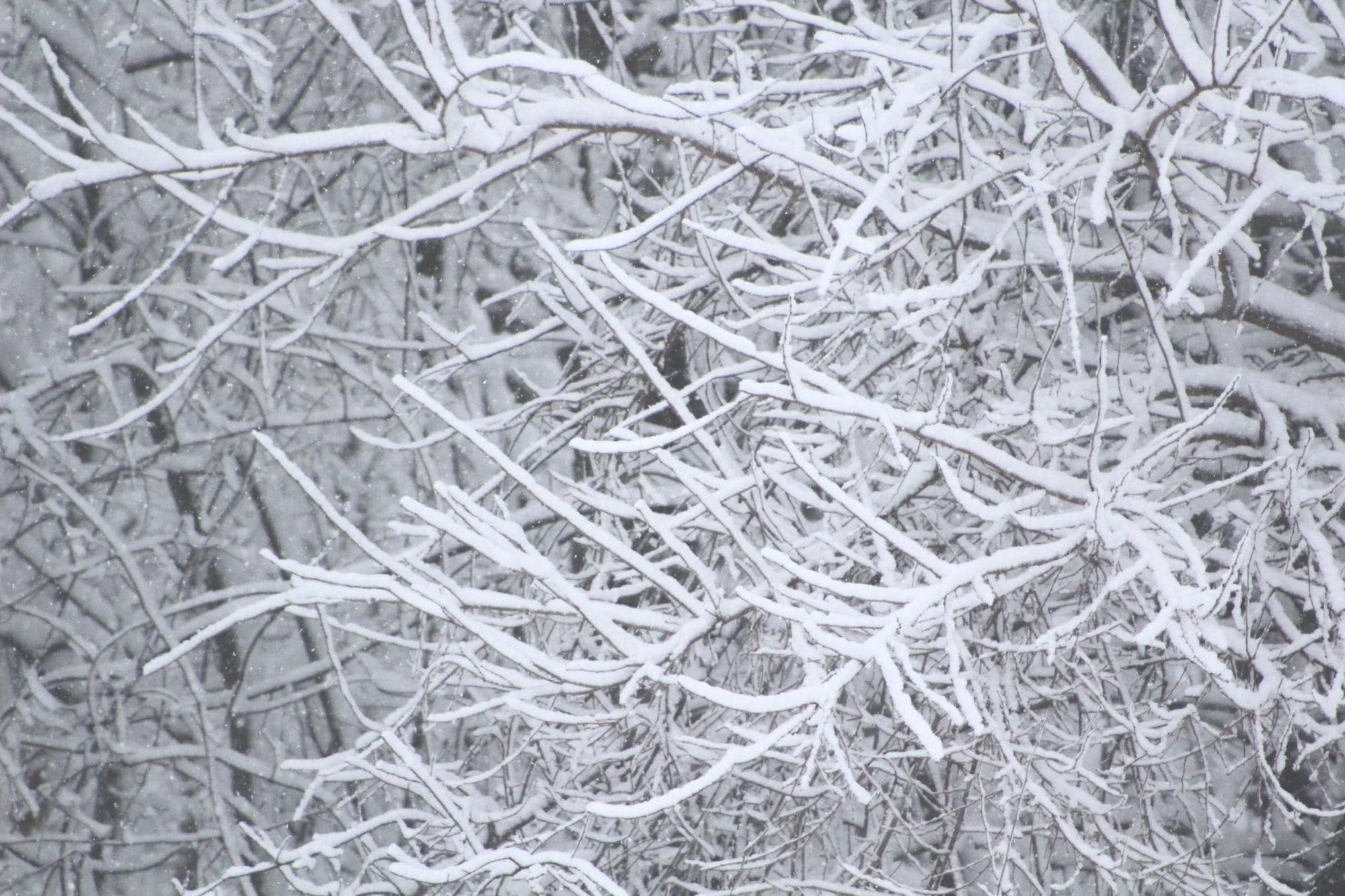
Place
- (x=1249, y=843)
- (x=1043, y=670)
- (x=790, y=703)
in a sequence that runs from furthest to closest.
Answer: (x=1249, y=843) → (x=1043, y=670) → (x=790, y=703)

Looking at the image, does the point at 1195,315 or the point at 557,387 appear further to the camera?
the point at 557,387

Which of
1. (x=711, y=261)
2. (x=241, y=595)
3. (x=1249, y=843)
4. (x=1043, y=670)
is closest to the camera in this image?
(x=711, y=261)

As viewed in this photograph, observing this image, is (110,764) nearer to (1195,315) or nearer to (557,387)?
(557,387)

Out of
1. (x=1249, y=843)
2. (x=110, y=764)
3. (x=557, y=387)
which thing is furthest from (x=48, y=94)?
(x=1249, y=843)

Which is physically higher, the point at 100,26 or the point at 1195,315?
the point at 100,26

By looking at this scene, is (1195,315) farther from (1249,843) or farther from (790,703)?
(1249,843)

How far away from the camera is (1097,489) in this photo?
2234 millimetres

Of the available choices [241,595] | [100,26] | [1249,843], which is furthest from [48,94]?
[1249,843]

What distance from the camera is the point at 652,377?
2352mm

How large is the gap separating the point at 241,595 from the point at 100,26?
3961mm

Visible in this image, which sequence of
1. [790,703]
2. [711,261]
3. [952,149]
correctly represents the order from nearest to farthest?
[790,703], [711,261], [952,149]

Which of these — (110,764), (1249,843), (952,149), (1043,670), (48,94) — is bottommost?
(1249,843)

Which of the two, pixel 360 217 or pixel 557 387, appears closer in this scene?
pixel 557 387

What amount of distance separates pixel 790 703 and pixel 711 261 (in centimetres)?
148
